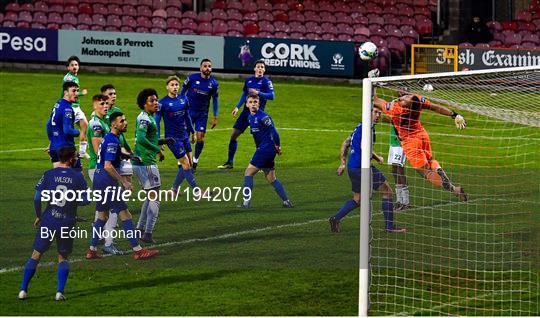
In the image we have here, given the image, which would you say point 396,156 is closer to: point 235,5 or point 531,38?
point 531,38

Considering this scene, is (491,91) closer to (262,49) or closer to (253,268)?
(253,268)

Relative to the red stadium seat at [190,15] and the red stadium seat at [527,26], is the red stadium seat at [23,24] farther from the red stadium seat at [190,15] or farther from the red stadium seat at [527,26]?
the red stadium seat at [527,26]

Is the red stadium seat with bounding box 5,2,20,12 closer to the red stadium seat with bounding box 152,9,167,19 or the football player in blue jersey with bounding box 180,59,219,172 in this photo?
the red stadium seat with bounding box 152,9,167,19

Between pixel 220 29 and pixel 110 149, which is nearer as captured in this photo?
pixel 110 149

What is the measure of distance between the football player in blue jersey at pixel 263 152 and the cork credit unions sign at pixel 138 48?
50.8 feet

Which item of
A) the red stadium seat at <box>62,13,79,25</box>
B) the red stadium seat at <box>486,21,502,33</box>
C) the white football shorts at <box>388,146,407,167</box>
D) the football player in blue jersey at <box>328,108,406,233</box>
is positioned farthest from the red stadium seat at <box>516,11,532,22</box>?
the football player in blue jersey at <box>328,108,406,233</box>

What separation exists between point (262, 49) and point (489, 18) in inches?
377

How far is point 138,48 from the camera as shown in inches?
1387

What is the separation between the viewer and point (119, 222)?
1761cm

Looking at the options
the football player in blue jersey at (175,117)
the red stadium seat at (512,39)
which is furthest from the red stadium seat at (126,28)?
the football player in blue jersey at (175,117)

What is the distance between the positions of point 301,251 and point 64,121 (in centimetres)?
467

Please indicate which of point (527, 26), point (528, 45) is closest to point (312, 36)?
point (528, 45)

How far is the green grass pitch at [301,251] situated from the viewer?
13.8m

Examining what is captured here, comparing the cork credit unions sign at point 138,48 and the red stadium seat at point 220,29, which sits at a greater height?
the red stadium seat at point 220,29
